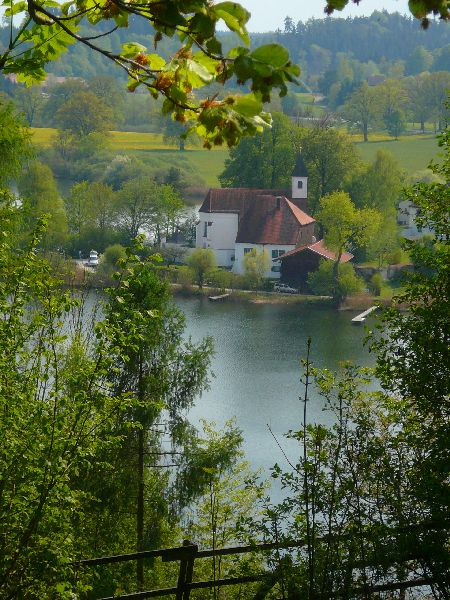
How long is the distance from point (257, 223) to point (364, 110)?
2864 centimetres

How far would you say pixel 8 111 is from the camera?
862 centimetres

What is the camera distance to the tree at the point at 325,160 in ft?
128

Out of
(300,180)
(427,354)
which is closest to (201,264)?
(300,180)

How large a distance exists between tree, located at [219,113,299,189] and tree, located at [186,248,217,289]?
6.04 meters

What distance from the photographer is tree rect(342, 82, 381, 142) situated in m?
64.2

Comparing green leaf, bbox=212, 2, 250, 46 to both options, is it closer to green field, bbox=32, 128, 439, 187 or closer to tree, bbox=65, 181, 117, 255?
tree, bbox=65, 181, 117, 255

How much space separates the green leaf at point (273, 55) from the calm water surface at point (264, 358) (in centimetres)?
1349

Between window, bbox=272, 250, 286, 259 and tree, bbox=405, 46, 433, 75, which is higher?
tree, bbox=405, 46, 433, 75

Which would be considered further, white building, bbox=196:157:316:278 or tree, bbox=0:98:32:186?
white building, bbox=196:157:316:278

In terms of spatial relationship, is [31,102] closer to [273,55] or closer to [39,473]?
[39,473]

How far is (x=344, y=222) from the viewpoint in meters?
34.4

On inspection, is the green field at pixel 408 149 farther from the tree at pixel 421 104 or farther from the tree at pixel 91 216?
the tree at pixel 91 216

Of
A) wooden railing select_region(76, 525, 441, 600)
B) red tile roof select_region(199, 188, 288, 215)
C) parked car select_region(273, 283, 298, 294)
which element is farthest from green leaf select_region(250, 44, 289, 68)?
red tile roof select_region(199, 188, 288, 215)

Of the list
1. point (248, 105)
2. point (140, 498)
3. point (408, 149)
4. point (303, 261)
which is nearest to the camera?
point (248, 105)
